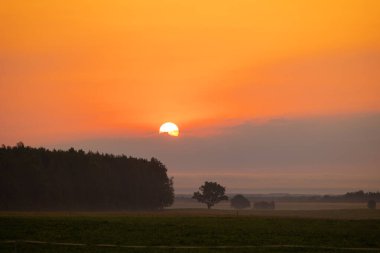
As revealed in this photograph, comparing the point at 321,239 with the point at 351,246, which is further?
the point at 321,239

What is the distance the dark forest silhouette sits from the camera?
13225 centimetres

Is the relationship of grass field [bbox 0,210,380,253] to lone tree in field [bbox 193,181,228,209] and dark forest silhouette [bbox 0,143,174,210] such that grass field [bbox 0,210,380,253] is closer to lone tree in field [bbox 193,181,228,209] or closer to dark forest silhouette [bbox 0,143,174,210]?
dark forest silhouette [bbox 0,143,174,210]

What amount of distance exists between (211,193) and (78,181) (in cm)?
4506

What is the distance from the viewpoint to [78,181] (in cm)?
14862

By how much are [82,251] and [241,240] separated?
44.1 feet

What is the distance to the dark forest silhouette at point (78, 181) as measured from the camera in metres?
132

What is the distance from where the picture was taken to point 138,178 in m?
166

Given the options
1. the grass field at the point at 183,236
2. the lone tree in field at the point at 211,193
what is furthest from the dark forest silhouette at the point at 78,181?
the grass field at the point at 183,236

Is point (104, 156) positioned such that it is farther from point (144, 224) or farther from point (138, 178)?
point (144, 224)

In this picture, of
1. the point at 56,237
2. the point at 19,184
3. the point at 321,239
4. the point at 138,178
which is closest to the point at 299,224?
the point at 321,239

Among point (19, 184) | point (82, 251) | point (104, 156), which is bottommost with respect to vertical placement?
point (82, 251)

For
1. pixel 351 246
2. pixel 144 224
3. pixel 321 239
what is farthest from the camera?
pixel 144 224

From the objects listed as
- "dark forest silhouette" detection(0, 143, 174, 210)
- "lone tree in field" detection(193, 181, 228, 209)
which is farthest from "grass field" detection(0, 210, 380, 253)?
"lone tree in field" detection(193, 181, 228, 209)

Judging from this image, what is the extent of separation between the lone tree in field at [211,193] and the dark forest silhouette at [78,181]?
9.92m
